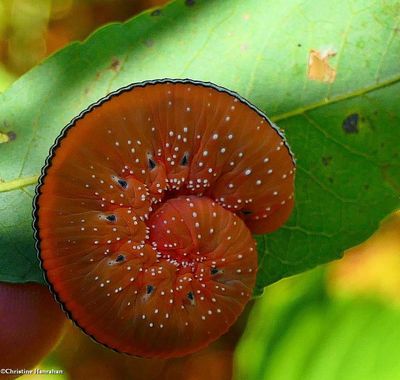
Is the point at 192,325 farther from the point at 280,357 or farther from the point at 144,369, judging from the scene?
the point at 144,369

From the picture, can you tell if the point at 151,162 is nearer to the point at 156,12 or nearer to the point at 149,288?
the point at 149,288

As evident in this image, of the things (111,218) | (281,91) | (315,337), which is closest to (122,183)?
(111,218)

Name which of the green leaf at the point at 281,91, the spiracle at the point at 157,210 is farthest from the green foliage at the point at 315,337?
the spiracle at the point at 157,210

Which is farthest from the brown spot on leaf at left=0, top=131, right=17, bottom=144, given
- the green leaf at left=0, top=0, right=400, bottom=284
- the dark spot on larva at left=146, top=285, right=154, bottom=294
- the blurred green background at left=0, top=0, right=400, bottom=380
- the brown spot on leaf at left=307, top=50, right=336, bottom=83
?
the blurred green background at left=0, top=0, right=400, bottom=380

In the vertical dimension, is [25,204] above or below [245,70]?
below

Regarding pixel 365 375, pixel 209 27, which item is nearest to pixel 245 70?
pixel 209 27
